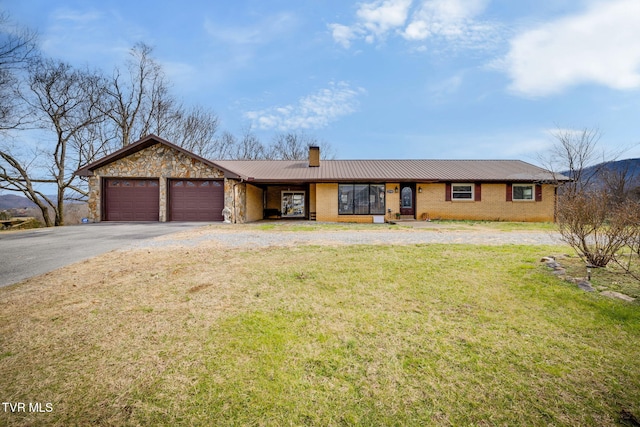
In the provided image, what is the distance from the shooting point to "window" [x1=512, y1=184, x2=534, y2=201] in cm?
1691

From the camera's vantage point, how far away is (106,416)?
1.86 metres

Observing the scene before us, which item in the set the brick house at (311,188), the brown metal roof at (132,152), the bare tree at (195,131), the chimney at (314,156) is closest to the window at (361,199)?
the brick house at (311,188)

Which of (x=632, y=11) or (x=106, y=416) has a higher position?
(x=632, y=11)

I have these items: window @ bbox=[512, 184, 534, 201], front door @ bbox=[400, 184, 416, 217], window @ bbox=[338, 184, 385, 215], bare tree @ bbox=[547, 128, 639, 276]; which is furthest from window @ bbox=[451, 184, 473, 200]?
bare tree @ bbox=[547, 128, 639, 276]

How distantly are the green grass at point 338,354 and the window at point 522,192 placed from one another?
15423mm

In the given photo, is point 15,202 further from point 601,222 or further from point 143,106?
point 601,222

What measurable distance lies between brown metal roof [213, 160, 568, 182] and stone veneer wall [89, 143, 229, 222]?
208 centimetres

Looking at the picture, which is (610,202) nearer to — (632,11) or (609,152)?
(632,11)

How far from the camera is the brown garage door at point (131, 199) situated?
15.0 meters

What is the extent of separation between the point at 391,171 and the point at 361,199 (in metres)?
2.93

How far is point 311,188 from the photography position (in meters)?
17.6

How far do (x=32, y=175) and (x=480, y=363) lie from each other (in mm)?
26280

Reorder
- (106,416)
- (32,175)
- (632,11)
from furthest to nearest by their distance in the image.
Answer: (32,175), (632,11), (106,416)

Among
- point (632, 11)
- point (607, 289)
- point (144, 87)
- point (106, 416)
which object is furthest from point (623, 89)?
point (144, 87)
